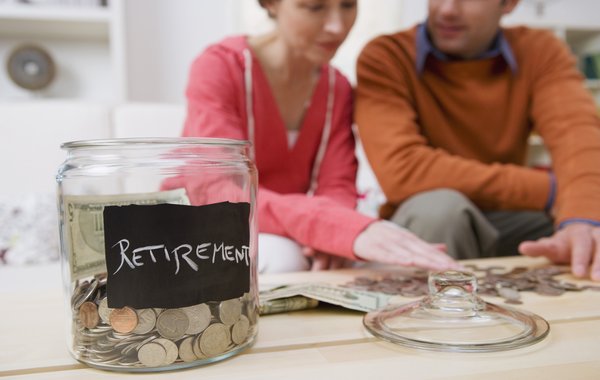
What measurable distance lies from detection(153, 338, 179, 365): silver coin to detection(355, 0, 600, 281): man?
85 cm

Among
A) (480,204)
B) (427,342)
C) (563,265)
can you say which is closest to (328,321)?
(427,342)

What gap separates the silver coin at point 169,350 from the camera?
0.43 m

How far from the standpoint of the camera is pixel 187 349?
441 mm

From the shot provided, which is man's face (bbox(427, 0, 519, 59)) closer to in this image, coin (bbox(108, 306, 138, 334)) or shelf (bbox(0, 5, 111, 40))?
coin (bbox(108, 306, 138, 334))

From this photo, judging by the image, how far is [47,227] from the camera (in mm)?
1666

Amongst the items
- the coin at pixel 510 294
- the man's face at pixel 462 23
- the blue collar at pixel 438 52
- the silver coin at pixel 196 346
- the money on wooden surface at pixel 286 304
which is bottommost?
the coin at pixel 510 294

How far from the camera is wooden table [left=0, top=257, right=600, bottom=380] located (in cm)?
44

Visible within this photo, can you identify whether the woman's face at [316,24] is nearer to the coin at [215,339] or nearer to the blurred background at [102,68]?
the blurred background at [102,68]

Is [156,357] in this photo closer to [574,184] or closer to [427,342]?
[427,342]

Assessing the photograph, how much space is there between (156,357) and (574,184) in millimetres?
973

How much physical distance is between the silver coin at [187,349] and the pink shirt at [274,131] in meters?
0.57

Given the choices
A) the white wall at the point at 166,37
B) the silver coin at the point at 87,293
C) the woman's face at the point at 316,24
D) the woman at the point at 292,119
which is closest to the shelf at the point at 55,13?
the white wall at the point at 166,37

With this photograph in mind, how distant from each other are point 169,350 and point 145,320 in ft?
0.11

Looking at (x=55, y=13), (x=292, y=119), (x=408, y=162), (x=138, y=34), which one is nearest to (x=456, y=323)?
(x=408, y=162)
